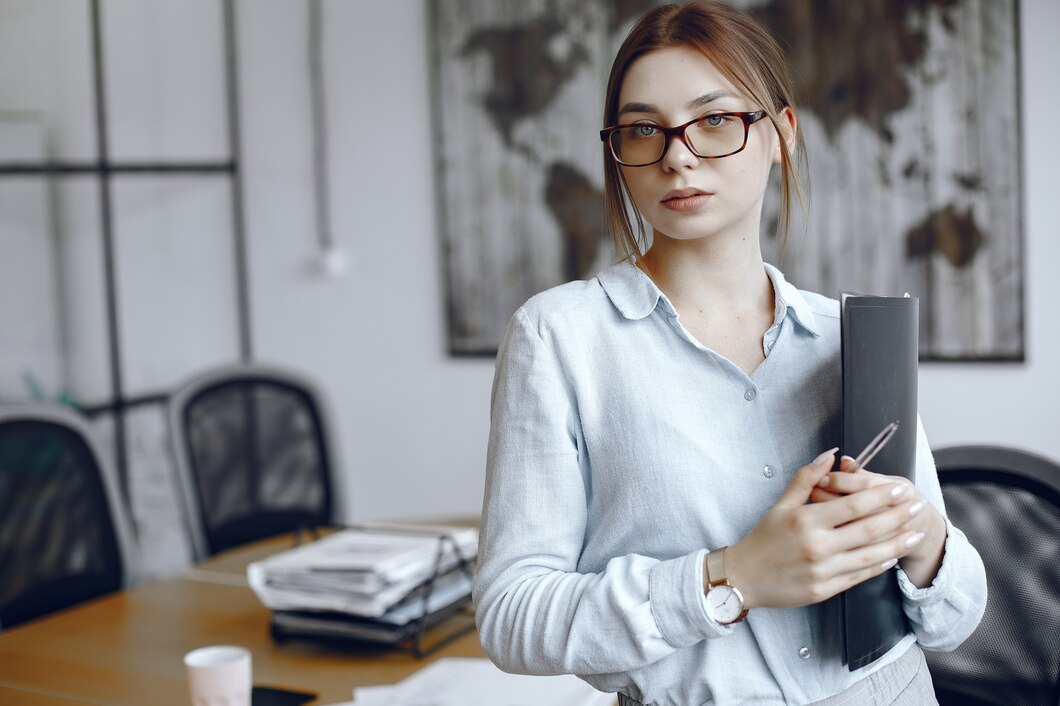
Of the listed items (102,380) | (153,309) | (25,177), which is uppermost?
(25,177)

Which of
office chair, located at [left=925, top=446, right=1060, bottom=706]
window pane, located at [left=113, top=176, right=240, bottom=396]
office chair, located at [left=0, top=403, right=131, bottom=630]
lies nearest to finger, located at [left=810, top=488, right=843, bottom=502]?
office chair, located at [left=925, top=446, right=1060, bottom=706]

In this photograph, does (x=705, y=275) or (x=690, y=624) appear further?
(x=705, y=275)

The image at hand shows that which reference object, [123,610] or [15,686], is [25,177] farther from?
[15,686]

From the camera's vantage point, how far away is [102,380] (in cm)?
342

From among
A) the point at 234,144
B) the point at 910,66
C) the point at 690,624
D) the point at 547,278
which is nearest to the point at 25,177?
the point at 234,144

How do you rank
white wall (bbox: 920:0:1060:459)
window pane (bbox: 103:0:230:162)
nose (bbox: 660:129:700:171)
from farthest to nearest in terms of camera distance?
window pane (bbox: 103:0:230:162) < white wall (bbox: 920:0:1060:459) < nose (bbox: 660:129:700:171)

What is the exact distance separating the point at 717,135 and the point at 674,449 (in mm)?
289

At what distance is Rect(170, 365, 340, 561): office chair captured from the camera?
7.65ft

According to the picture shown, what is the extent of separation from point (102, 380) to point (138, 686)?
214 centimetres

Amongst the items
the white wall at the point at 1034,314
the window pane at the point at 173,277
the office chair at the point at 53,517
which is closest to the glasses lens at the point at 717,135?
the office chair at the point at 53,517

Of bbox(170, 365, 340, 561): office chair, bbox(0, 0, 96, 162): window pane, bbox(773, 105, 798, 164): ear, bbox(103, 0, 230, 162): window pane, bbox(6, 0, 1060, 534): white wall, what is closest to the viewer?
bbox(773, 105, 798, 164): ear

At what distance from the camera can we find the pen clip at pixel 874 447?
884 millimetres

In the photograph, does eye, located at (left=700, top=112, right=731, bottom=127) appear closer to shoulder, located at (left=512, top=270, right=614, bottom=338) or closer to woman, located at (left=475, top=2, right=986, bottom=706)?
woman, located at (left=475, top=2, right=986, bottom=706)

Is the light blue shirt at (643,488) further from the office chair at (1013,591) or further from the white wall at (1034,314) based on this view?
the white wall at (1034,314)
